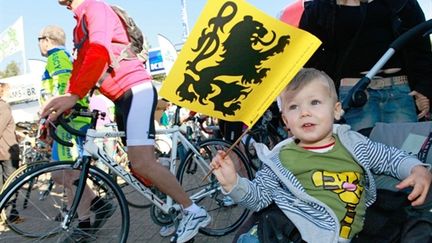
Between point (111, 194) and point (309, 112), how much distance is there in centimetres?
191

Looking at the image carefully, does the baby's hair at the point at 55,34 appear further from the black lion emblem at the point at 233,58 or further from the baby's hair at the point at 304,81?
the baby's hair at the point at 304,81

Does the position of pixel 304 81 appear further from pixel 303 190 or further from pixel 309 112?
pixel 303 190

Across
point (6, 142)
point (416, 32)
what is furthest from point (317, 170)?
point (6, 142)

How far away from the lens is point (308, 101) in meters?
1.46

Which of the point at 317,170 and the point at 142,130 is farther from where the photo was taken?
the point at 142,130

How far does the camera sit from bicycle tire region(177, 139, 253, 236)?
3598 millimetres

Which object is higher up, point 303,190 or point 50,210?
point 303,190

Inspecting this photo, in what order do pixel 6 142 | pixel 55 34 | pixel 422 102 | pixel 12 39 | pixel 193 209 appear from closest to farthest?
pixel 422 102, pixel 193 209, pixel 55 34, pixel 6 142, pixel 12 39

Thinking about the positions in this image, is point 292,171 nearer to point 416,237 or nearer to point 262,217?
point 262,217

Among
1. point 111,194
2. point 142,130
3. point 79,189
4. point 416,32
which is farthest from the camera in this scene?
point 111,194

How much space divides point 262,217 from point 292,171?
21 cm

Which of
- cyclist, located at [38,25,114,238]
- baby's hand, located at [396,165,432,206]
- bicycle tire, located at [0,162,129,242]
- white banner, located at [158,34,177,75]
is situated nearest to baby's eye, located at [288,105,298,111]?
baby's hand, located at [396,165,432,206]

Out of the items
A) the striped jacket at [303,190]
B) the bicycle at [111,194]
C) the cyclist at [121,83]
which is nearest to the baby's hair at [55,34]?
the cyclist at [121,83]

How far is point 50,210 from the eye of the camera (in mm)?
3053
